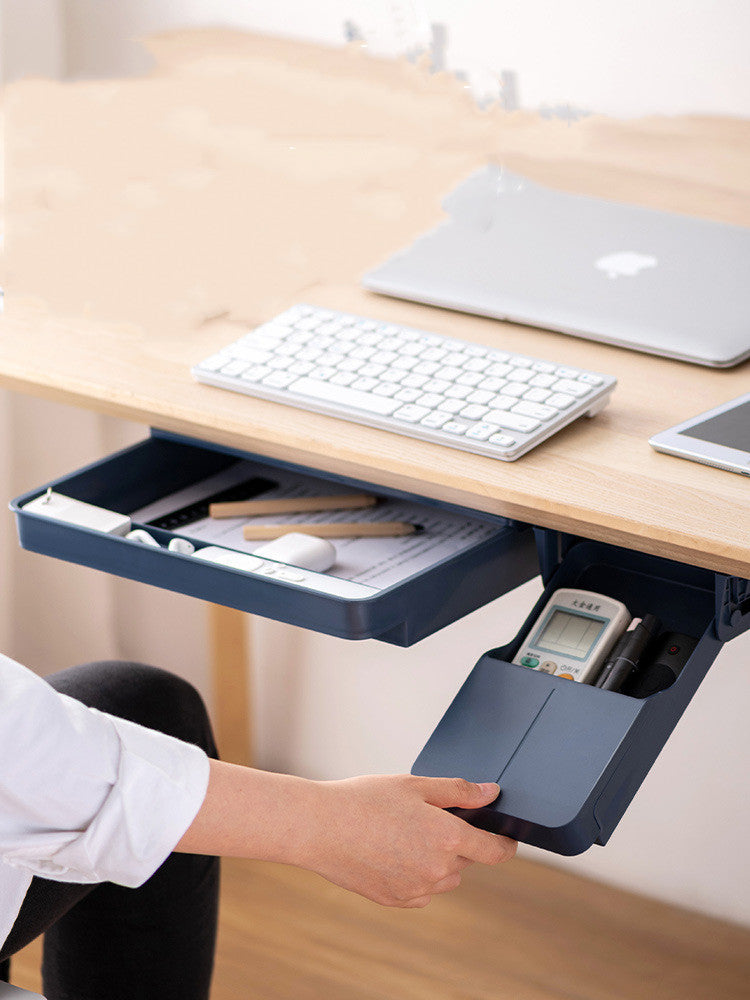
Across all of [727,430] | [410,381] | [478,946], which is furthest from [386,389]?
[478,946]

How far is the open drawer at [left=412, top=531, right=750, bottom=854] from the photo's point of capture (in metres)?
0.73

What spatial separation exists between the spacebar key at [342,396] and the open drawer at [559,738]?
0.52 feet

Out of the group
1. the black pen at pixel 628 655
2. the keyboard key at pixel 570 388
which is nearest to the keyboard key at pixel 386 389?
the keyboard key at pixel 570 388

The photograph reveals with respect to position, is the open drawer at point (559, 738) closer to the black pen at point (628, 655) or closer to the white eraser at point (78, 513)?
the black pen at point (628, 655)

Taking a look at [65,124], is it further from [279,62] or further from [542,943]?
[542,943]

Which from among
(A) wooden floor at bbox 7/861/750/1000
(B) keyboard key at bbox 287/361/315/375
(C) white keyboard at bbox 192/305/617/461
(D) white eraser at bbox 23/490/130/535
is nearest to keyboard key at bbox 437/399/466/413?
(C) white keyboard at bbox 192/305/617/461

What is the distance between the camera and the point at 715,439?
2.84 feet

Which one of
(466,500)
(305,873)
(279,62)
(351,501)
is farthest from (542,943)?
(279,62)

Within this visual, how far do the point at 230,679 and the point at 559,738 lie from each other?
3.42ft

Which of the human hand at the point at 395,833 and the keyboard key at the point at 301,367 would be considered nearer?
the human hand at the point at 395,833

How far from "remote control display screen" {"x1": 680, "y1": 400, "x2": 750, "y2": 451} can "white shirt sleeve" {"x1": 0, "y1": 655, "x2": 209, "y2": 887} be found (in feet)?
1.29

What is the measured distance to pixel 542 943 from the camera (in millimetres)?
1523

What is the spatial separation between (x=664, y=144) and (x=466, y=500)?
48cm

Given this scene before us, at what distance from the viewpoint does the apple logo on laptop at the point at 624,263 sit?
3.52 ft
